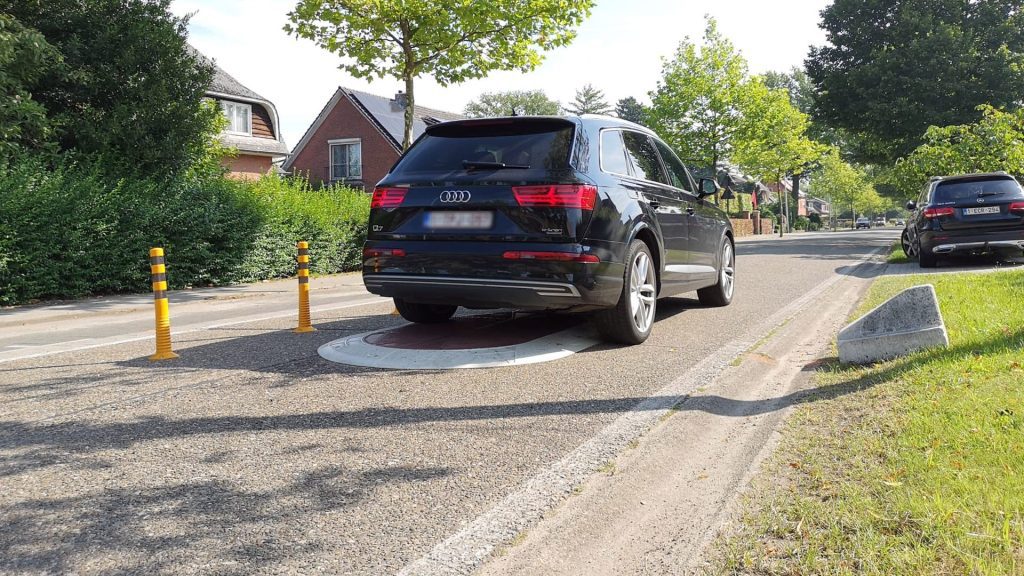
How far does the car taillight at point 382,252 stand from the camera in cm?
592

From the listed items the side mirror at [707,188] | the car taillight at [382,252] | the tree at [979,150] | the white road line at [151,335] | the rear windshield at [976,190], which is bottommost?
the white road line at [151,335]

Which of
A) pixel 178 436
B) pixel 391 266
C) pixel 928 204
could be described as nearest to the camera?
pixel 178 436

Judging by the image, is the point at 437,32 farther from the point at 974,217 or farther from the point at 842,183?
the point at 842,183

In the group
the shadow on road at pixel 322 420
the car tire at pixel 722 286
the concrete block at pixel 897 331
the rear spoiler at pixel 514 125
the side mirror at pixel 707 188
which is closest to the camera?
the shadow on road at pixel 322 420

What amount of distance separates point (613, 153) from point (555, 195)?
3.70 ft

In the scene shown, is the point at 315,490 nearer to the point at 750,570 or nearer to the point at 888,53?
the point at 750,570

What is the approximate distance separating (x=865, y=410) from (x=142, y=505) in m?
3.41

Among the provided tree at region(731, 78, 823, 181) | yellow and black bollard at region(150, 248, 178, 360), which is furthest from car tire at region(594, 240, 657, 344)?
tree at region(731, 78, 823, 181)

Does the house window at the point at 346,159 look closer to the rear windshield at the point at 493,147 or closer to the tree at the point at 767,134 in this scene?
the tree at the point at 767,134

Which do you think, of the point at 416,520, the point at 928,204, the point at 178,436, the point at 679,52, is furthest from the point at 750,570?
the point at 679,52

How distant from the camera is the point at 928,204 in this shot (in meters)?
13.1

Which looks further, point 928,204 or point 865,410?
point 928,204

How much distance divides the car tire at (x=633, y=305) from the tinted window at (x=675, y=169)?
1433 mm

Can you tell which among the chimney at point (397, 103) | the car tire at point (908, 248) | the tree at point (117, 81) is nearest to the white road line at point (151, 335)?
the tree at point (117, 81)
